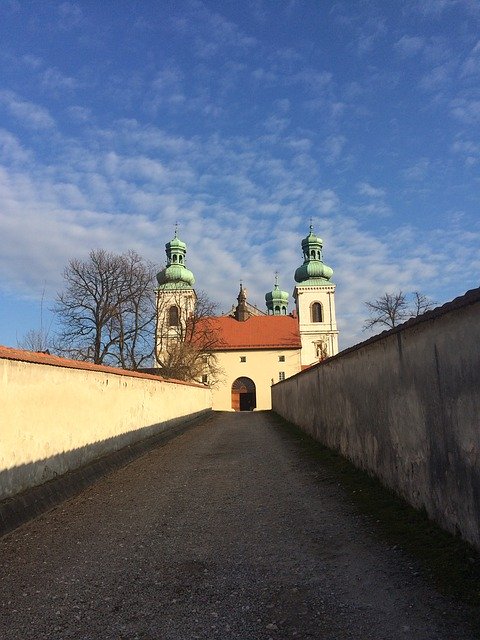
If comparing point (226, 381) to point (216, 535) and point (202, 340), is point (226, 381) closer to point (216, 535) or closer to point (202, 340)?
point (202, 340)

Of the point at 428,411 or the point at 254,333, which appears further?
the point at 254,333

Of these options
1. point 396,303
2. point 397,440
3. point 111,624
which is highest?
point 396,303

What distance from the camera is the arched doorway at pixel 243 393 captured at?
51531mm

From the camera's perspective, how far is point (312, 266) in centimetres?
5981

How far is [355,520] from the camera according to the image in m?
5.02

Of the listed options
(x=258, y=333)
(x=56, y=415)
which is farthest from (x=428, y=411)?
(x=258, y=333)

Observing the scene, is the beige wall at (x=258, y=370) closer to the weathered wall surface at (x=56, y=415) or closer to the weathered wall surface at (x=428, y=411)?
the weathered wall surface at (x=56, y=415)

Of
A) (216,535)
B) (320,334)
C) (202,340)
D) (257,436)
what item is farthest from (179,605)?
(320,334)

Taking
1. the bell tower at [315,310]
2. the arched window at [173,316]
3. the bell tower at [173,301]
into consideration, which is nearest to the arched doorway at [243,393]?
the bell tower at [315,310]

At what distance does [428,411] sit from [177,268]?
5492cm

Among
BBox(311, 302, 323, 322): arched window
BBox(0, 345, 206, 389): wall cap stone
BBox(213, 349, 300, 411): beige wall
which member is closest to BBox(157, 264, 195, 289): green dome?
BBox(213, 349, 300, 411): beige wall

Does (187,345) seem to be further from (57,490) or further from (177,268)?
(57,490)

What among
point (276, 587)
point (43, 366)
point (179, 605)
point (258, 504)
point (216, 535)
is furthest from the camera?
point (43, 366)

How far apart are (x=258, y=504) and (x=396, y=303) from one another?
4045 cm
